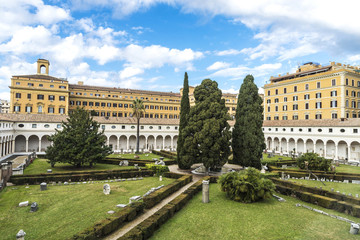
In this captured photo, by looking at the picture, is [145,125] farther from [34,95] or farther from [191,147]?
[34,95]

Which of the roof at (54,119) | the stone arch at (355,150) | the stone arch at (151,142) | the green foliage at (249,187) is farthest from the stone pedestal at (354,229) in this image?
the stone arch at (151,142)

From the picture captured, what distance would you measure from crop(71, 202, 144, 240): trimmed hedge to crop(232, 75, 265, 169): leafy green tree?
19.2m

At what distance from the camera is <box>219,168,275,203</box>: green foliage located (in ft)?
56.6

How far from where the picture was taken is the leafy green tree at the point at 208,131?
2700 cm

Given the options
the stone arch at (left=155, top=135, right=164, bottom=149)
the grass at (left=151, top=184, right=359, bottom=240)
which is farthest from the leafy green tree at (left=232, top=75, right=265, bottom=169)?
the stone arch at (left=155, top=135, right=164, bottom=149)

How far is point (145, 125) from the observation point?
54.7 m

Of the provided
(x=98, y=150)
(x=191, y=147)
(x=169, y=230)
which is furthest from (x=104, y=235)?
(x=98, y=150)

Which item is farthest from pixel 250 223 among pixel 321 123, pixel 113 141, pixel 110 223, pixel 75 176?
pixel 113 141

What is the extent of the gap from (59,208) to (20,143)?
3851cm

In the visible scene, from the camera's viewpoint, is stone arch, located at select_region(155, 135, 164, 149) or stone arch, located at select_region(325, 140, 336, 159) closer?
stone arch, located at select_region(325, 140, 336, 159)

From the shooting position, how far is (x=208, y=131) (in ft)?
88.7

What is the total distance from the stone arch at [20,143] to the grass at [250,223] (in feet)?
141

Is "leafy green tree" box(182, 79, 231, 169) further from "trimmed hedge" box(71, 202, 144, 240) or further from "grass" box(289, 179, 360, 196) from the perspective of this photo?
"trimmed hedge" box(71, 202, 144, 240)

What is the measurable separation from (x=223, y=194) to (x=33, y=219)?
14.1 m
